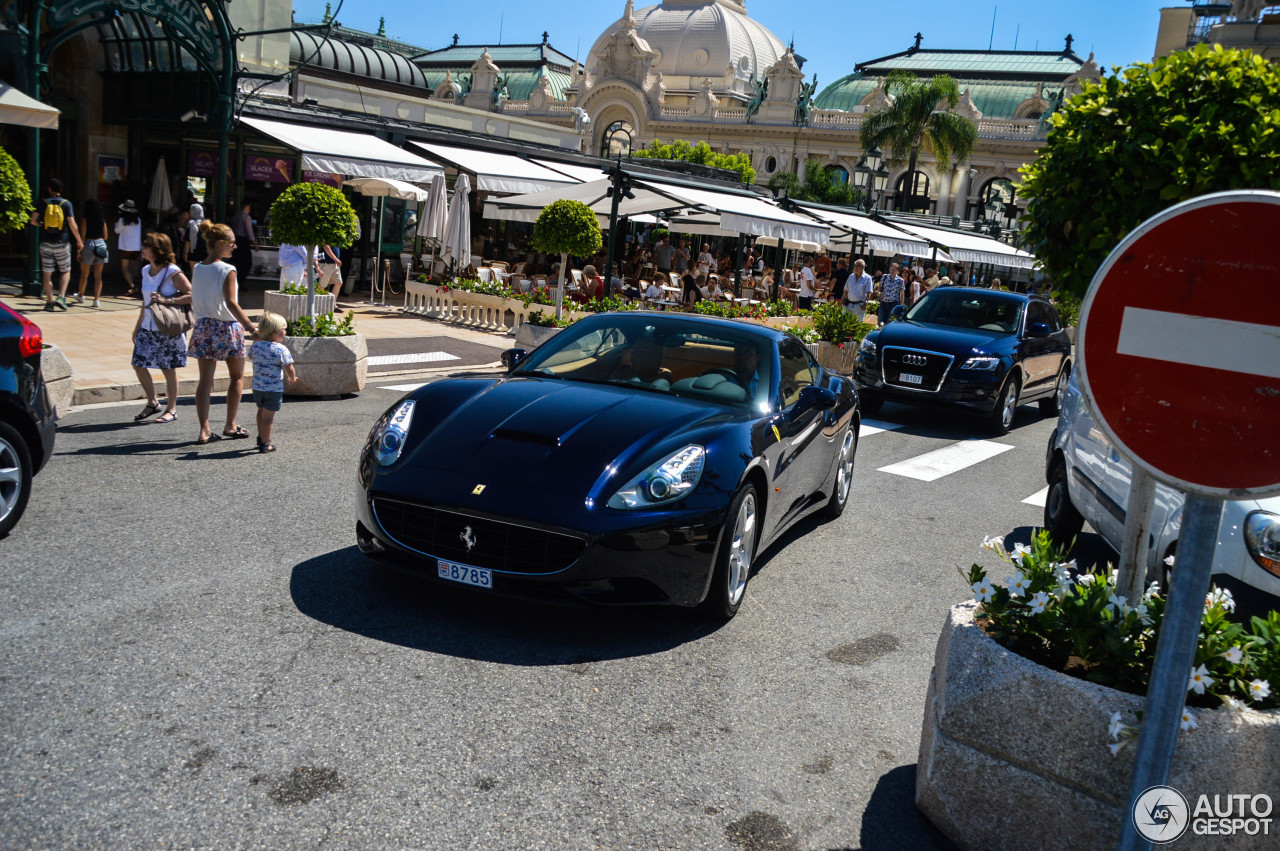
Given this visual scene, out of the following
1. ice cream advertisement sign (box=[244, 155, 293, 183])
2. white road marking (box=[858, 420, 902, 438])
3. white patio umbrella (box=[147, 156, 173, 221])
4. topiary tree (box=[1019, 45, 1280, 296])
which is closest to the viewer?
topiary tree (box=[1019, 45, 1280, 296])

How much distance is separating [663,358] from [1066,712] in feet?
12.0

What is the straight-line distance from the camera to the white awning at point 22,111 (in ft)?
42.2

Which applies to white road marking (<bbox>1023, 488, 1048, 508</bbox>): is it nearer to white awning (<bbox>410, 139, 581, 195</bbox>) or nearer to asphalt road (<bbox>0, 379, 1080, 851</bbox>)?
asphalt road (<bbox>0, 379, 1080, 851</bbox>)

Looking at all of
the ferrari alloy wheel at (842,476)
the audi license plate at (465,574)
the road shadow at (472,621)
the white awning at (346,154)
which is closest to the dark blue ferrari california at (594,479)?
the audi license plate at (465,574)

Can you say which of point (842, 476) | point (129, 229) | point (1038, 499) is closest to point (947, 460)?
point (1038, 499)

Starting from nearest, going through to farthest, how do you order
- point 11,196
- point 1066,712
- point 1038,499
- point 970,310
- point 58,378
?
point 1066,712, point 58,378, point 1038,499, point 11,196, point 970,310

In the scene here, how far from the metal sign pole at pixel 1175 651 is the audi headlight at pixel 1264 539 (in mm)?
2713

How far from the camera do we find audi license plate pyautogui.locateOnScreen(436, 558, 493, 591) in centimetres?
472

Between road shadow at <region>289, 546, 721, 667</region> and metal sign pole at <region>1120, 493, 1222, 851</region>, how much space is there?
2.49 meters

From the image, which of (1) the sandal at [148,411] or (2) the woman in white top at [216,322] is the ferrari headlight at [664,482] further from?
(1) the sandal at [148,411]

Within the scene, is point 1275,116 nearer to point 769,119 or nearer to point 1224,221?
point 1224,221

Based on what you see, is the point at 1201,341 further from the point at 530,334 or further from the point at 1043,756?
the point at 530,334

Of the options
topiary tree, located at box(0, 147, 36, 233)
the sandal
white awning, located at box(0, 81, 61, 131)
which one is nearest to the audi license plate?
the sandal

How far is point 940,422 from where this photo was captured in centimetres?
1375
